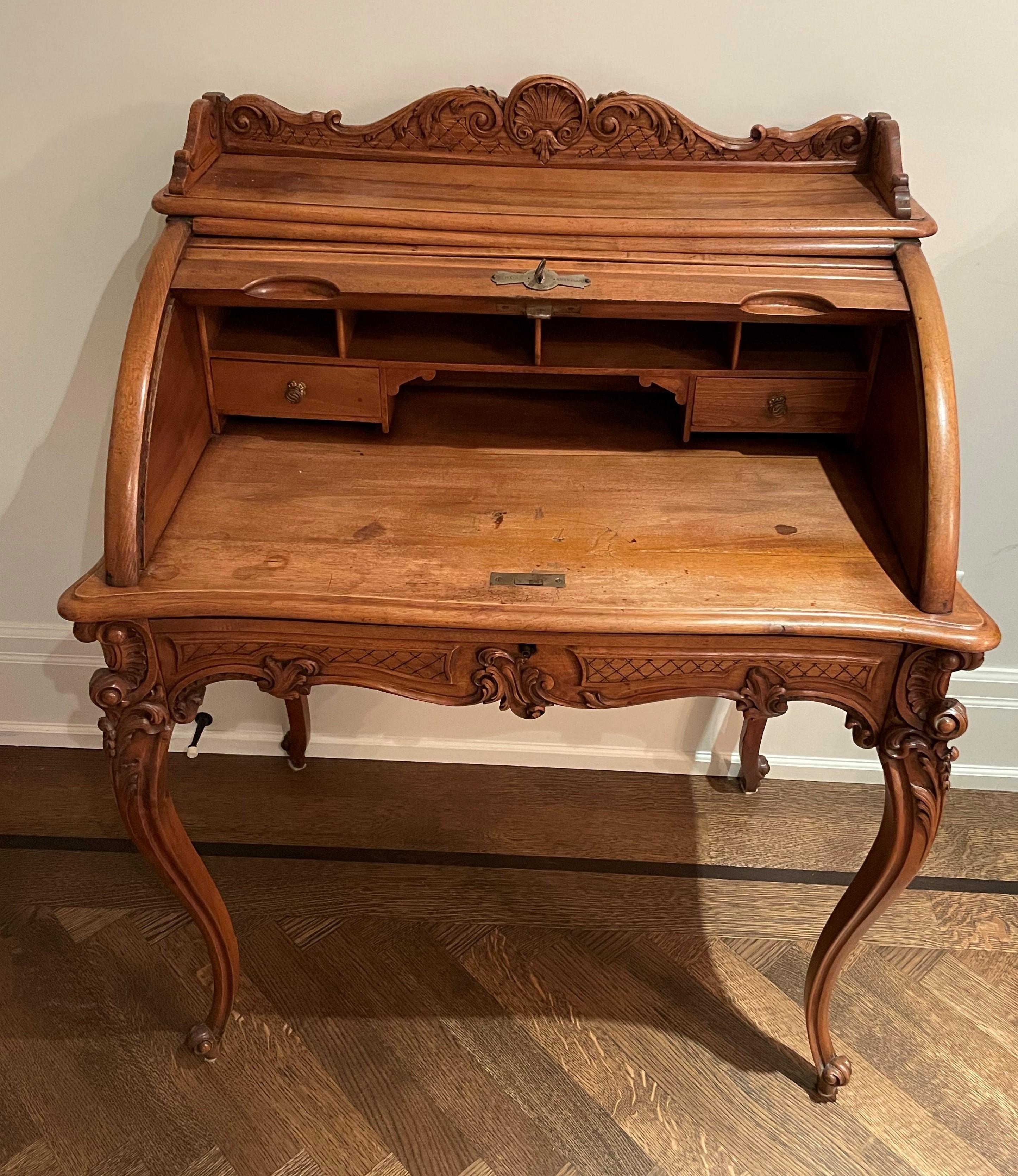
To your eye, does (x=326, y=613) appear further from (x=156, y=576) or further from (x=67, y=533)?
(x=67, y=533)

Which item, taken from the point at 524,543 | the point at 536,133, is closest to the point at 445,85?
the point at 536,133

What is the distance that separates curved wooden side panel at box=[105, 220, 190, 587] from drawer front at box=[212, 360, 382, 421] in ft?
0.53

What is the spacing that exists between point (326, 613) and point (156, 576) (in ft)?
0.71

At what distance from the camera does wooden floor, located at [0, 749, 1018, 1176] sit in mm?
1477

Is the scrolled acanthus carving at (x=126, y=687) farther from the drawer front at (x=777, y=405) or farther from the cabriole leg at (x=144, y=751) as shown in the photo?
the drawer front at (x=777, y=405)

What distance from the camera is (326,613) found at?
1.10 m

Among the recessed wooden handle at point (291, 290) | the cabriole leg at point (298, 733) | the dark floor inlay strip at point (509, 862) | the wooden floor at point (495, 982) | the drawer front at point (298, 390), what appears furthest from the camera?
the cabriole leg at point (298, 733)

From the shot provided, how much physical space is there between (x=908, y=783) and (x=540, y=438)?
0.68 metres

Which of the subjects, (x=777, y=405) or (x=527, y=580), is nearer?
(x=527, y=580)

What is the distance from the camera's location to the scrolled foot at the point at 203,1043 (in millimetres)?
1550

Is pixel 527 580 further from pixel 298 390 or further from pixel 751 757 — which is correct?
pixel 751 757

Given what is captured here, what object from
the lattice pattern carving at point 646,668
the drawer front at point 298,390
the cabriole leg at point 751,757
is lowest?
the cabriole leg at point 751,757

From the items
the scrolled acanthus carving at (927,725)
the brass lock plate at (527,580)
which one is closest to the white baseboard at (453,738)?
the scrolled acanthus carving at (927,725)

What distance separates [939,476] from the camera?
1.09 m
